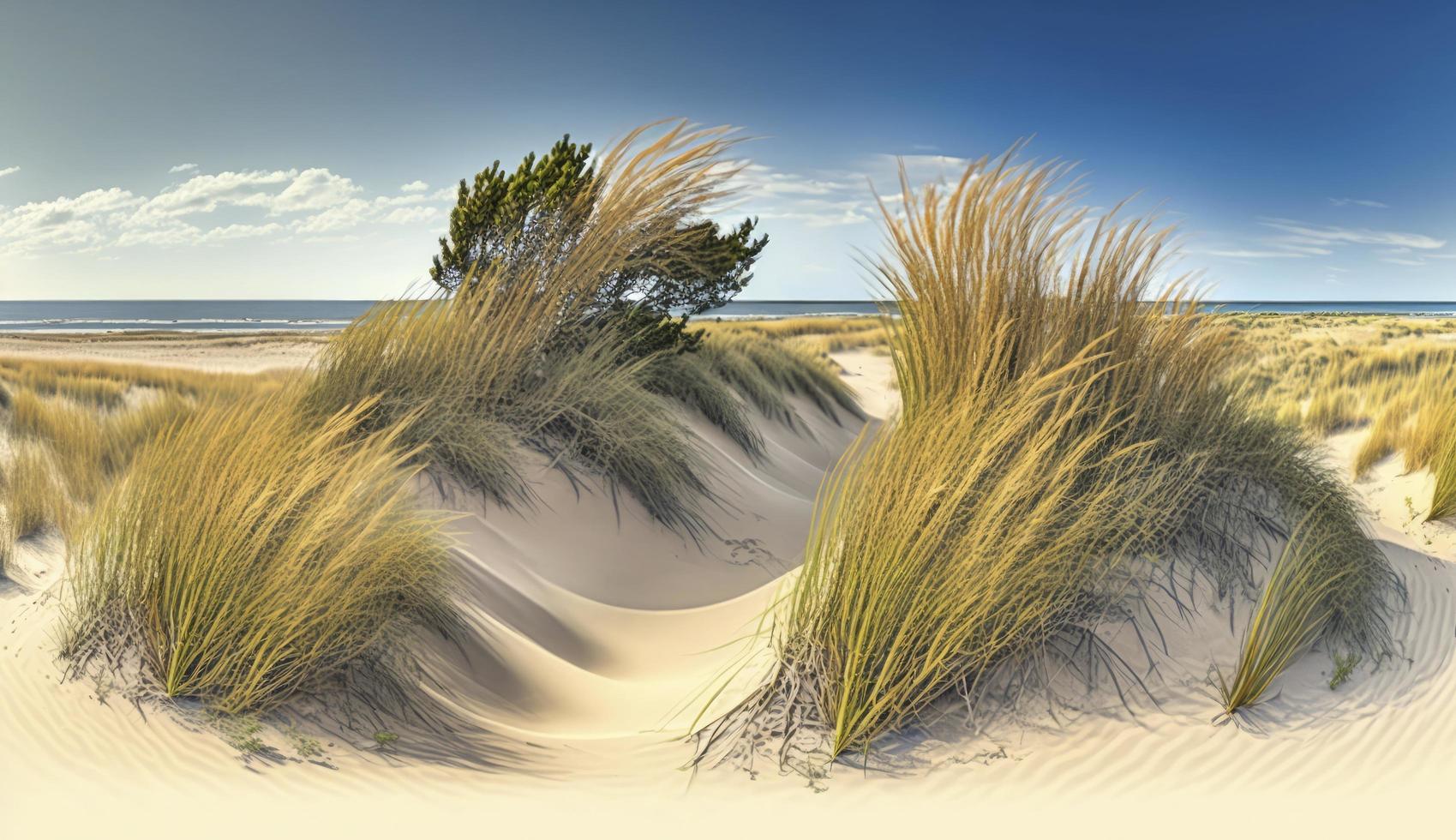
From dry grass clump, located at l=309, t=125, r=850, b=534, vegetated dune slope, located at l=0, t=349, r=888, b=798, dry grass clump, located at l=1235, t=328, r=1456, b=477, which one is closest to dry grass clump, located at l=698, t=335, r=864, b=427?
dry grass clump, located at l=309, t=125, r=850, b=534

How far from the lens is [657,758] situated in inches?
112

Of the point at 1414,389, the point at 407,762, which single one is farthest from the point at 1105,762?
the point at 1414,389

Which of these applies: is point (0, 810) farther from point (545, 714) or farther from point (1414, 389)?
point (1414, 389)

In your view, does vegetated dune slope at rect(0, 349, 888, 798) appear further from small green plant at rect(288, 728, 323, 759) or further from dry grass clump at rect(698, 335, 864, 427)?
dry grass clump at rect(698, 335, 864, 427)

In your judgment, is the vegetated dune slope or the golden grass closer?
the vegetated dune slope

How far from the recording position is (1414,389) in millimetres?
8641

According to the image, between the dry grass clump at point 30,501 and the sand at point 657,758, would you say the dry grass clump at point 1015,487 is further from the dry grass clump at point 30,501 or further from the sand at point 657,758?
the dry grass clump at point 30,501

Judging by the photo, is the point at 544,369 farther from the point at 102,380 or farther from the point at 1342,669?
the point at 102,380

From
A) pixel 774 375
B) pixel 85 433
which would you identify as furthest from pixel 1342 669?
pixel 85 433

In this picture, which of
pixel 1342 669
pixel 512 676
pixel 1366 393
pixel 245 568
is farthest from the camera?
pixel 1366 393

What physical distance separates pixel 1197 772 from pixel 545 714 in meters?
2.40

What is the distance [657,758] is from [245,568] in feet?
5.30

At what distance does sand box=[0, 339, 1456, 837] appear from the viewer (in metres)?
2.48

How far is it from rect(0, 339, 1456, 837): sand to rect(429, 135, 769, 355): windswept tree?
3438 mm
